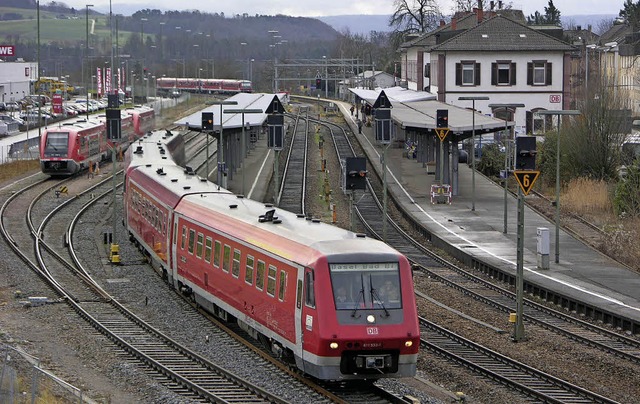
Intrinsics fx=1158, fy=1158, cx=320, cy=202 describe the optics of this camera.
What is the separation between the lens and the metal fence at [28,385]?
52.4 feet

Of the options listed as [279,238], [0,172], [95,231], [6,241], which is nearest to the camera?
[279,238]

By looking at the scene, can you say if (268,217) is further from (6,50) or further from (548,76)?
(6,50)

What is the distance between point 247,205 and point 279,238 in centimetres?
518

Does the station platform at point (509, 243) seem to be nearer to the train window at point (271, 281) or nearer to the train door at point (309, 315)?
Answer: the train window at point (271, 281)

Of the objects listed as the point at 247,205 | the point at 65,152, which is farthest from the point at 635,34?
the point at 247,205

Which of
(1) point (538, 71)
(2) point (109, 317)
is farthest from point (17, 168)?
(2) point (109, 317)

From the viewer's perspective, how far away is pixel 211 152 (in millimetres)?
77312

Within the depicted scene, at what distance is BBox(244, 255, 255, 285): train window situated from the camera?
21422 mm

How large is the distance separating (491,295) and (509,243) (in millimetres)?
9423

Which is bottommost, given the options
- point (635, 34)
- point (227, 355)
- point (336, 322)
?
point (227, 355)

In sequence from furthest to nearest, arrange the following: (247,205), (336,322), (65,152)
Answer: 1. (65,152)
2. (247,205)
3. (336,322)

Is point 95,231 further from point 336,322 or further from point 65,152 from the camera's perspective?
point 336,322

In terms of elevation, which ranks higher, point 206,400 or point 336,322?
point 336,322

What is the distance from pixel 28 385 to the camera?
62.3 feet
